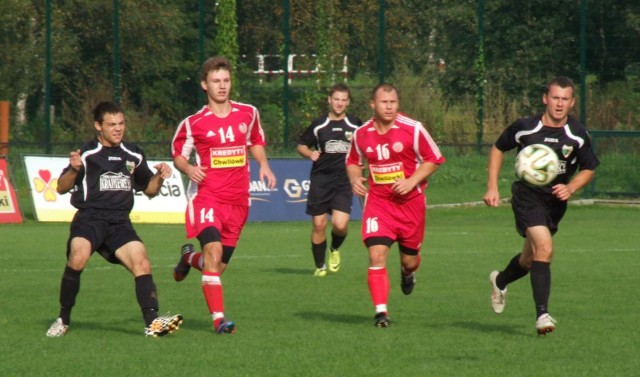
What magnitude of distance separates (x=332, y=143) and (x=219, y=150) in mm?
5111

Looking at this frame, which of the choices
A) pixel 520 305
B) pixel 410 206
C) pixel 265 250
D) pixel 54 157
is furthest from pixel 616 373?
pixel 54 157

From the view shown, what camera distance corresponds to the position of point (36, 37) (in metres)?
30.5

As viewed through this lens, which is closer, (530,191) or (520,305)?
(530,191)

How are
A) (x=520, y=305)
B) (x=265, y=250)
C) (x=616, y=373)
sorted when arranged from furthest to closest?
(x=265, y=250)
(x=520, y=305)
(x=616, y=373)

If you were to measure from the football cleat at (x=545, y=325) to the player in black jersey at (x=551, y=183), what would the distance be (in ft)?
0.13

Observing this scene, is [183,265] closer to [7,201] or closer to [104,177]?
[104,177]

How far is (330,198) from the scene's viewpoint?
49.5 feet

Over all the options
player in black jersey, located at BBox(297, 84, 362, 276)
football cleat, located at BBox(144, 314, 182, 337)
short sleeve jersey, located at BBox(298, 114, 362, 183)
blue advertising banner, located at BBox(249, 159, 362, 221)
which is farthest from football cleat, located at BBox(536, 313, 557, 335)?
blue advertising banner, located at BBox(249, 159, 362, 221)

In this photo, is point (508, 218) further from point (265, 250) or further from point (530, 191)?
point (530, 191)

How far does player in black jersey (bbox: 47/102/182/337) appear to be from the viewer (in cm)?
952

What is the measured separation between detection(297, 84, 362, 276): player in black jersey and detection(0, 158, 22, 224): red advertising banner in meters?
9.33

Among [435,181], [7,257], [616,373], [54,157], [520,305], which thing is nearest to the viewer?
[616,373]

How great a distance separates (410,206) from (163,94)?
19484 mm

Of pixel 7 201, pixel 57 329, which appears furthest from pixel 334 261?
pixel 7 201
